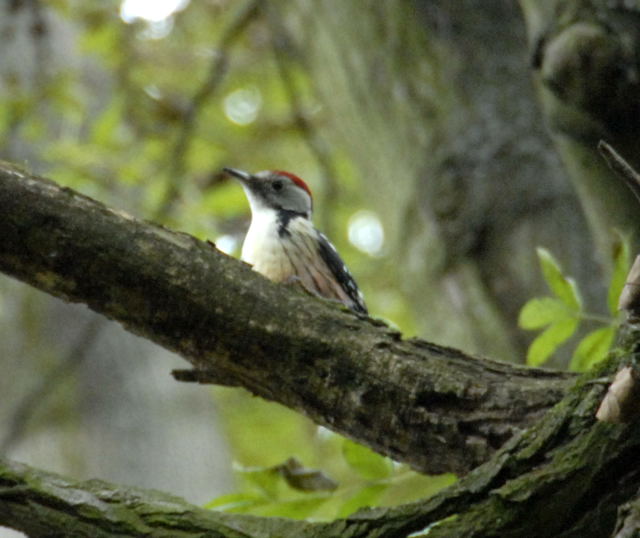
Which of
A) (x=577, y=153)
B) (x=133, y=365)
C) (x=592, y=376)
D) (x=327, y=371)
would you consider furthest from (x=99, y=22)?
(x=592, y=376)

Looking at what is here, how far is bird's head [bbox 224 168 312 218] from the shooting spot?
578cm

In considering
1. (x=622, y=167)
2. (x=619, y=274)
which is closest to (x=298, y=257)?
(x=619, y=274)

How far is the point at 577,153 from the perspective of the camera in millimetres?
3141

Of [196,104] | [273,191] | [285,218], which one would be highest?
[196,104]

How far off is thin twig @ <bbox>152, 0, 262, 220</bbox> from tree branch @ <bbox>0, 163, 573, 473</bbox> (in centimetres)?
325

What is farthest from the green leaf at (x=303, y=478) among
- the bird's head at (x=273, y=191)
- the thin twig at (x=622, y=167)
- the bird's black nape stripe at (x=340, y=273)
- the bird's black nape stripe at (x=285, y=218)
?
the bird's head at (x=273, y=191)

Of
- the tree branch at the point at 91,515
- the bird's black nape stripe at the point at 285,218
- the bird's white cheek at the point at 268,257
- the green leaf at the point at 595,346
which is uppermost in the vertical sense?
the bird's black nape stripe at the point at 285,218

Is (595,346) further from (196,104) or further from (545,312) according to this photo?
(196,104)

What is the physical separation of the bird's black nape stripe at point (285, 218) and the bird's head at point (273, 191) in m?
0.07

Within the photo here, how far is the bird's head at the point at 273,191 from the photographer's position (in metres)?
5.78

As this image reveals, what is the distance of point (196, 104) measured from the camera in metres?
6.12

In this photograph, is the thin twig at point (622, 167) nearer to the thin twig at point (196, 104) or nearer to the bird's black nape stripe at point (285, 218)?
the bird's black nape stripe at point (285, 218)

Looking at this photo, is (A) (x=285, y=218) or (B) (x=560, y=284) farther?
(A) (x=285, y=218)

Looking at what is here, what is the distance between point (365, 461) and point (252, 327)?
0.65m
